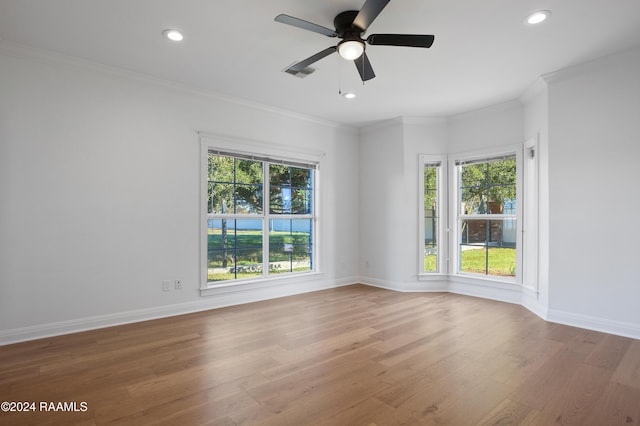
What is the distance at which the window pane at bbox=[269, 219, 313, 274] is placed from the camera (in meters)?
5.00

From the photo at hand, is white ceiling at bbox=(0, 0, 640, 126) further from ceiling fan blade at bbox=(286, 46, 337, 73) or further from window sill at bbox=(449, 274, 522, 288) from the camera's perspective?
window sill at bbox=(449, 274, 522, 288)

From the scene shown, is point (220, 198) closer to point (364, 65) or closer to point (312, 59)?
point (312, 59)

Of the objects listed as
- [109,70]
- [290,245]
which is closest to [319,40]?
[109,70]

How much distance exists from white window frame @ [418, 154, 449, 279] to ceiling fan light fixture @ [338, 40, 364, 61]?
3.02 metres

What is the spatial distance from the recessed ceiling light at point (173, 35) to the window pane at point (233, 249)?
7.01ft

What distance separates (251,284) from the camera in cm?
465

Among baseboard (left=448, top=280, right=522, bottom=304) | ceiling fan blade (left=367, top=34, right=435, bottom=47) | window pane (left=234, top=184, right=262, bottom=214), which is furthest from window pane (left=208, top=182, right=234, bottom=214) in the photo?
baseboard (left=448, top=280, right=522, bottom=304)

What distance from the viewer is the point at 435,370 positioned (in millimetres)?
2566

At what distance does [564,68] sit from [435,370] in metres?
3.39

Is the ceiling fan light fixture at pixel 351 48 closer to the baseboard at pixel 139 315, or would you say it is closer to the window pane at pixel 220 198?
the window pane at pixel 220 198

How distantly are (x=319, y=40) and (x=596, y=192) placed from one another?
3.19m

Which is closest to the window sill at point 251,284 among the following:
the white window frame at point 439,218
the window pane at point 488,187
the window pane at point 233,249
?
the window pane at point 233,249

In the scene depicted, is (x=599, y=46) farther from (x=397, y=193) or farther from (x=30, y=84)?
(x=30, y=84)

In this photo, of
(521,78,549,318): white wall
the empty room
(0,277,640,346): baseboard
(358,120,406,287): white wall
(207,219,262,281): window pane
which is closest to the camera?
the empty room
